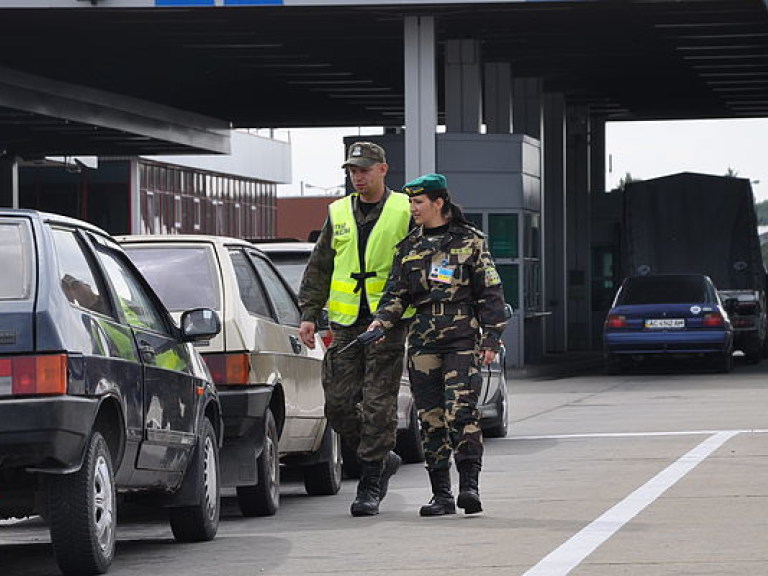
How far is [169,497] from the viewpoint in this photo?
10.0 m

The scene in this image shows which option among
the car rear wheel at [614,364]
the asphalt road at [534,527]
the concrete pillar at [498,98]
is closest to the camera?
the asphalt road at [534,527]

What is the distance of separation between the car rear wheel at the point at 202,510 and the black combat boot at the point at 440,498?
127cm

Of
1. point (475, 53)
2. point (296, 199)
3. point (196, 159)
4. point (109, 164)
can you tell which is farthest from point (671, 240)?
point (296, 199)

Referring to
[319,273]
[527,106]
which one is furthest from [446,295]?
[527,106]

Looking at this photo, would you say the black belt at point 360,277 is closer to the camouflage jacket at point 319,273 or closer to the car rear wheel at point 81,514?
the camouflage jacket at point 319,273

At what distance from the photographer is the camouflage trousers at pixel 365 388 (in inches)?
443

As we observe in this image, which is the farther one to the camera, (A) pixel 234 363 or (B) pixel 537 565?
(A) pixel 234 363

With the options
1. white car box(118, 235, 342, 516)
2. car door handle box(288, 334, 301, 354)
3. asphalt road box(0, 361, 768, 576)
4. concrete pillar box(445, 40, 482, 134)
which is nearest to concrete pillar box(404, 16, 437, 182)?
concrete pillar box(445, 40, 482, 134)

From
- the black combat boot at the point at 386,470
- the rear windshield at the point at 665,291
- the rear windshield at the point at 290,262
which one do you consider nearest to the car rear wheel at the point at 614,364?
the rear windshield at the point at 665,291

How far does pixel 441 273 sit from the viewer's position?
11203mm

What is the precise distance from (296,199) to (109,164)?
198 ft

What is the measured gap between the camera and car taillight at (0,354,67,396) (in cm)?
809

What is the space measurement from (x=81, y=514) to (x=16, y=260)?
3.55ft

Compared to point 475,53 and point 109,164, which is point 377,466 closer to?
point 475,53
